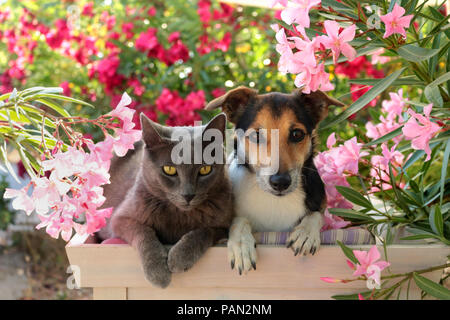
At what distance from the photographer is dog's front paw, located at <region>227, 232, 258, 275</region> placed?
1.25 meters

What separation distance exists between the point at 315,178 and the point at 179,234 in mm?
454

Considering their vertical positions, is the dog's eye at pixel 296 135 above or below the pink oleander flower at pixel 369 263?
above

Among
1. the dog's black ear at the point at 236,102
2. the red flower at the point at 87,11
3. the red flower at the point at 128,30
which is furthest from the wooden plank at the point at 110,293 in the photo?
the red flower at the point at 87,11

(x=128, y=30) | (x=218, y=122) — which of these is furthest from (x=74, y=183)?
(x=128, y=30)

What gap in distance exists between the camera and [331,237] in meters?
1.35

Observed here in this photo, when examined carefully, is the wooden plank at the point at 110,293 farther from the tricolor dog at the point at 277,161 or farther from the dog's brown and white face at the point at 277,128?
the dog's brown and white face at the point at 277,128

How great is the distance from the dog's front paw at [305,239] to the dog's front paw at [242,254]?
0.11 m

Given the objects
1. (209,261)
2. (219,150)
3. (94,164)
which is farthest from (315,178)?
(94,164)

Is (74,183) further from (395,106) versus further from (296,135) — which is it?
(395,106)

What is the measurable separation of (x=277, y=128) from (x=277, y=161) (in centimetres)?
11

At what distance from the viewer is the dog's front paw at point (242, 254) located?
1254 mm

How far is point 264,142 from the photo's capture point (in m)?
1.40

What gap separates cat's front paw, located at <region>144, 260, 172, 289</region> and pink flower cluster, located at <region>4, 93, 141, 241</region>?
7.4 inches

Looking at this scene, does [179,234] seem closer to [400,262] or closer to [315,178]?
[315,178]
